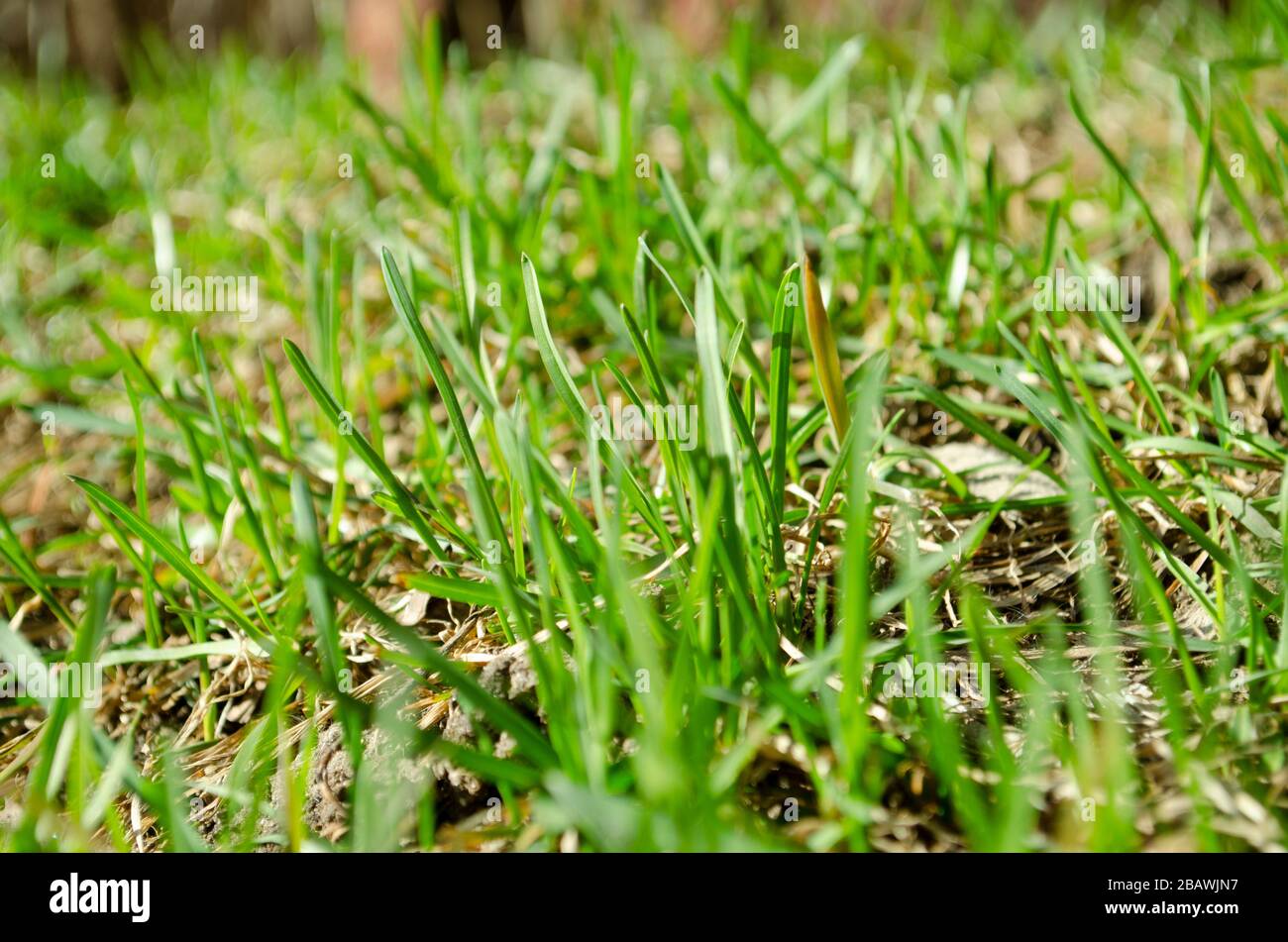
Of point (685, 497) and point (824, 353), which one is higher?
point (824, 353)

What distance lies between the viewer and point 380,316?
77.0 inches

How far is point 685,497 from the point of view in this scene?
3.84 ft

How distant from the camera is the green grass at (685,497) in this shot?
2.82 ft

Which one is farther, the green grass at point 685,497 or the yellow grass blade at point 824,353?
the yellow grass blade at point 824,353

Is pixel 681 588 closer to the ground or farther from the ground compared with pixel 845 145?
closer to the ground

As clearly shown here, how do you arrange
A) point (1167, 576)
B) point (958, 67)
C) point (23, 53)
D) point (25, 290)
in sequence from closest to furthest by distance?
1. point (1167, 576)
2. point (25, 290)
3. point (958, 67)
4. point (23, 53)

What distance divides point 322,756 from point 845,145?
5.40 ft

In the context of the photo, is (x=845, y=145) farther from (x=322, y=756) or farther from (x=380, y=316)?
(x=322, y=756)

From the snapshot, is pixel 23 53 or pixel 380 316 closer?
pixel 380 316

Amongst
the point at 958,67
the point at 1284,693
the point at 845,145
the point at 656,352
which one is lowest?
the point at 1284,693

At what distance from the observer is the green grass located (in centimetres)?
86

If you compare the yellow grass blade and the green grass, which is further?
the yellow grass blade
